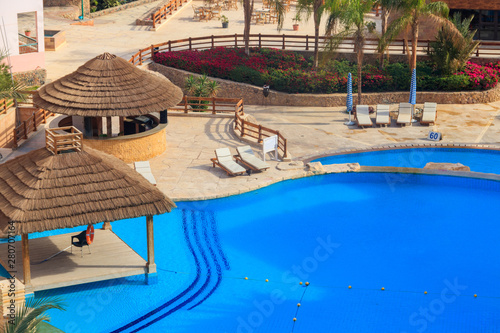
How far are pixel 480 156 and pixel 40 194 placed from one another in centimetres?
1684

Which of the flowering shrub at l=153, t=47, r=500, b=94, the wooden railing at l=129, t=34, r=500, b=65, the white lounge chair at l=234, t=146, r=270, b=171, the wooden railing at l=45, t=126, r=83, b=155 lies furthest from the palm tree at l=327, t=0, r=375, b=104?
the wooden railing at l=45, t=126, r=83, b=155

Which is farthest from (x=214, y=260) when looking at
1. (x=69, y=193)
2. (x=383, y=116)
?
(x=383, y=116)

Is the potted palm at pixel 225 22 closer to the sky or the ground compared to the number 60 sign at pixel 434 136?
closer to the sky

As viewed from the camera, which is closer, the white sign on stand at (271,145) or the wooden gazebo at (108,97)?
the wooden gazebo at (108,97)

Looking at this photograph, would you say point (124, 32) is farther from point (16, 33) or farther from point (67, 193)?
point (67, 193)

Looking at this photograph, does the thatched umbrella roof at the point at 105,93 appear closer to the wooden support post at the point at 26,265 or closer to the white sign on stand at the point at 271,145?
the white sign on stand at the point at 271,145

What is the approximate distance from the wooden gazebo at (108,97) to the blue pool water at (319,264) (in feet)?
12.8

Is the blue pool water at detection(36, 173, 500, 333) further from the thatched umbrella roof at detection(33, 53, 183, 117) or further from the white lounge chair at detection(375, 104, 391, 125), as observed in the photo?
the white lounge chair at detection(375, 104, 391, 125)

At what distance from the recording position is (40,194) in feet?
54.1

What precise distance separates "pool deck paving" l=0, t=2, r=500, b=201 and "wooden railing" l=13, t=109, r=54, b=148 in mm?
334

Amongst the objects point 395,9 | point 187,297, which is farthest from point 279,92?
point 187,297

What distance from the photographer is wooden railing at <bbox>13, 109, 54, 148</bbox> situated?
2672 centimetres

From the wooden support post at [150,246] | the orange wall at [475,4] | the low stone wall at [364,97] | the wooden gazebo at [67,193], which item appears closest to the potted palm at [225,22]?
the low stone wall at [364,97]

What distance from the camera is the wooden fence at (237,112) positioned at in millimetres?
26812
